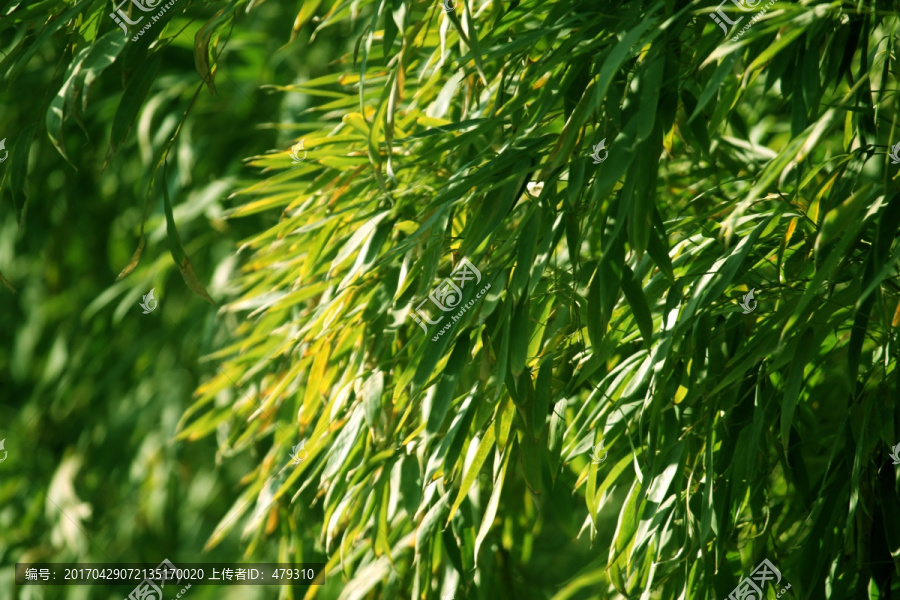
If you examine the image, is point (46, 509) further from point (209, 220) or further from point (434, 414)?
point (434, 414)

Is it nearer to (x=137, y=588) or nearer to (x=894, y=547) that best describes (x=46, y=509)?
(x=137, y=588)

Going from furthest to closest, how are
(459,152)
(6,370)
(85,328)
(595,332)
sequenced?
(6,370)
(85,328)
(459,152)
(595,332)

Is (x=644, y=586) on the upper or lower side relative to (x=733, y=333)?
lower

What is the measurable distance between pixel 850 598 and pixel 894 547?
0.28 feet

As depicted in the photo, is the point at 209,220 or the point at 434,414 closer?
the point at 434,414

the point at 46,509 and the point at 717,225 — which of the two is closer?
the point at 717,225

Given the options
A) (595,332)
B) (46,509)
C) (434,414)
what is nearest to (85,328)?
(46,509)

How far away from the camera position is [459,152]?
0.92 m

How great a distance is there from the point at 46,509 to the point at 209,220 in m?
0.75

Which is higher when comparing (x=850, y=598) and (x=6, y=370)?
→ (x=6, y=370)

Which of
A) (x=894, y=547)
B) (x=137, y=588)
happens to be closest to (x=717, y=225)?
(x=894, y=547)

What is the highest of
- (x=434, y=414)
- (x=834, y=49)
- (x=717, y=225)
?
(x=834, y=49)

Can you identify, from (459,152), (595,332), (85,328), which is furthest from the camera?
(85,328)

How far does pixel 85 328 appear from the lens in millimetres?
1899
